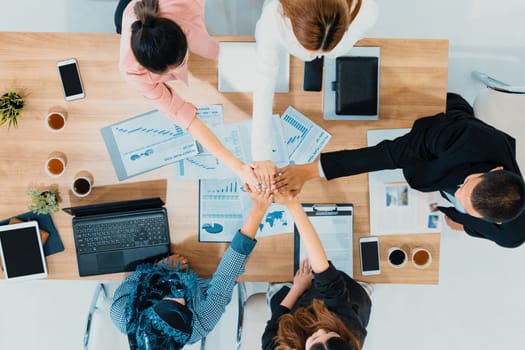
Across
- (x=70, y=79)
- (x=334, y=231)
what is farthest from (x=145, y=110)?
(x=334, y=231)

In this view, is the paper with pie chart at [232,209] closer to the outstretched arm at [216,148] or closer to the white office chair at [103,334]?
the outstretched arm at [216,148]

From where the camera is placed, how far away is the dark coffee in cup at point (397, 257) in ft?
5.30

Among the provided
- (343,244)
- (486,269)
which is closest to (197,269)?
(343,244)

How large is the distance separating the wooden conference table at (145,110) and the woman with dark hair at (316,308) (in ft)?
0.30

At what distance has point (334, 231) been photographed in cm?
164

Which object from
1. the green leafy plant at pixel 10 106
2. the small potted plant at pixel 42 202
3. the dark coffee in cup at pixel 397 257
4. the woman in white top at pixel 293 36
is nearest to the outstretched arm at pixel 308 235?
the woman in white top at pixel 293 36

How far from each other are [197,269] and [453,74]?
163cm

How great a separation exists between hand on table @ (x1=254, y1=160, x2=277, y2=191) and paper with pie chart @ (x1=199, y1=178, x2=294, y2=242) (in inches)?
4.8

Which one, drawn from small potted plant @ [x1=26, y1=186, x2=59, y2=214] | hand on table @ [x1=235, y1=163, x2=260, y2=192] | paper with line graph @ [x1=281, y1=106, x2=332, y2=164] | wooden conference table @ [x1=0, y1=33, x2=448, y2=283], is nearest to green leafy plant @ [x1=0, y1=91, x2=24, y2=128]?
wooden conference table @ [x1=0, y1=33, x2=448, y2=283]

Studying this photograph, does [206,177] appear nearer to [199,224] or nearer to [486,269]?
[199,224]

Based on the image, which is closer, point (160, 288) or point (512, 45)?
point (160, 288)

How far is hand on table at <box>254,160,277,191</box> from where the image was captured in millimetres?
1538

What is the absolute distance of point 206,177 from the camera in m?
1.63

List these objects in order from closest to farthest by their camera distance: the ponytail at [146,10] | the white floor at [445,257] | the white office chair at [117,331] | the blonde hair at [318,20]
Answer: the blonde hair at [318,20], the ponytail at [146,10], the white office chair at [117,331], the white floor at [445,257]
